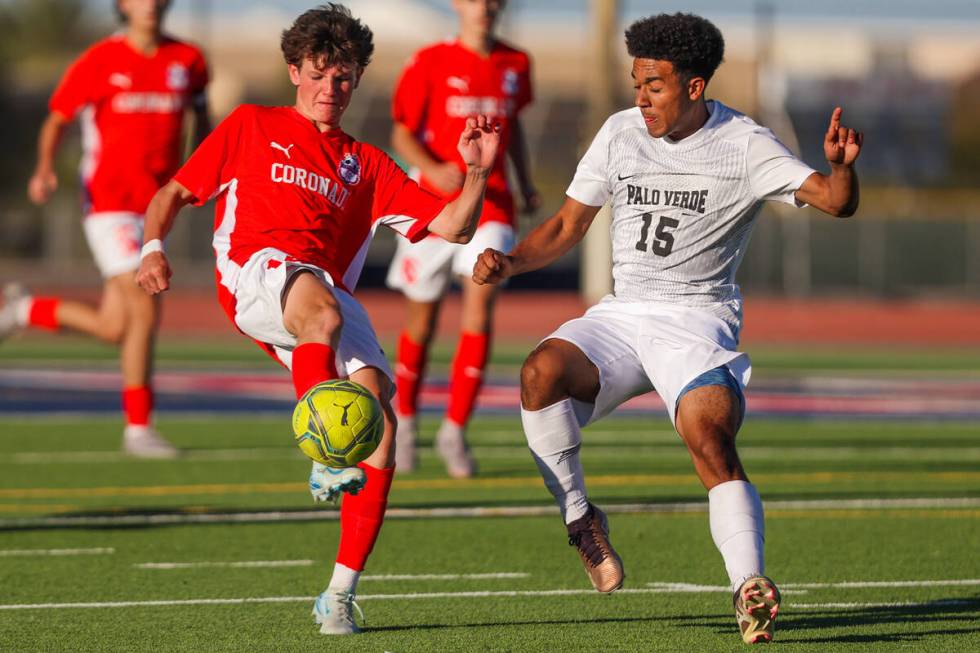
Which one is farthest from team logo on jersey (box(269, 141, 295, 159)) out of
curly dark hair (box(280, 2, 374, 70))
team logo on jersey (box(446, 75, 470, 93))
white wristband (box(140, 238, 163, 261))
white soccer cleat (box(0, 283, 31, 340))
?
white soccer cleat (box(0, 283, 31, 340))

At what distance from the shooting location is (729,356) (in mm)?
6102

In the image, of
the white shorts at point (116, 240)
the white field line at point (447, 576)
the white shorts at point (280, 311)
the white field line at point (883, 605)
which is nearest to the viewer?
the white shorts at point (280, 311)

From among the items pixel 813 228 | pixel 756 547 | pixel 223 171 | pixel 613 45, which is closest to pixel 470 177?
pixel 223 171

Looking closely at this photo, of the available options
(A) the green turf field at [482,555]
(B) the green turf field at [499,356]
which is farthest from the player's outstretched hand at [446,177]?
(B) the green turf field at [499,356]

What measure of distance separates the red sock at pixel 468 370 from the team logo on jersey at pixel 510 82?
4.68 feet

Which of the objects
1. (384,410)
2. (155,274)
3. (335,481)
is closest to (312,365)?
(384,410)

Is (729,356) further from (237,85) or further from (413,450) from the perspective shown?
(237,85)

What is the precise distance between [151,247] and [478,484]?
4029 mm

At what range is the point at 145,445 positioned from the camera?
11.1 m

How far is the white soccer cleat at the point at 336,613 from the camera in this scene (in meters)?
5.77

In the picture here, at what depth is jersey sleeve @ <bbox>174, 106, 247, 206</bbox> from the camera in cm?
637

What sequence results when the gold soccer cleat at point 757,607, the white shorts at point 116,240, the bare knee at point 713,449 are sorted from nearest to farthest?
1. the gold soccer cleat at point 757,607
2. the bare knee at point 713,449
3. the white shorts at point 116,240

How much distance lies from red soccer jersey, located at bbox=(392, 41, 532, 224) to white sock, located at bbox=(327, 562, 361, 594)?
468cm

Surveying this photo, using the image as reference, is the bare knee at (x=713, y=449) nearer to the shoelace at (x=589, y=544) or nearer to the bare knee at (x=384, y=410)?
the shoelace at (x=589, y=544)
